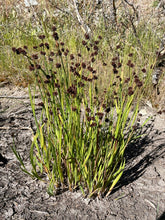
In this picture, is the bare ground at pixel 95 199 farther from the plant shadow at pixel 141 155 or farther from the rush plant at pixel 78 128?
the rush plant at pixel 78 128

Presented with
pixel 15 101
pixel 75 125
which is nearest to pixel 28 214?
pixel 75 125

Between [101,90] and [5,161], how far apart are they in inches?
61.9

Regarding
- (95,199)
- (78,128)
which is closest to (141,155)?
(95,199)

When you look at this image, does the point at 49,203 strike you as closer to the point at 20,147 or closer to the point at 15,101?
the point at 20,147

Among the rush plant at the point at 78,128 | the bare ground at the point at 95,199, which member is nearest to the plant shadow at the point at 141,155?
the bare ground at the point at 95,199

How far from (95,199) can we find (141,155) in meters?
0.70

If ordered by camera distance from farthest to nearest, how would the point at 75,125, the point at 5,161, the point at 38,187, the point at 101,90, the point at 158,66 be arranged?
the point at 158,66, the point at 101,90, the point at 5,161, the point at 38,187, the point at 75,125

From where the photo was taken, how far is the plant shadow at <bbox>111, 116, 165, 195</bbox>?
77.2 inches

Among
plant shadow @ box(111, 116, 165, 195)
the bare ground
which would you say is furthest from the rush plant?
plant shadow @ box(111, 116, 165, 195)

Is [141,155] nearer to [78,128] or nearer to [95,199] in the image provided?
[95,199]

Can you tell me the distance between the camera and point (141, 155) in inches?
87.0

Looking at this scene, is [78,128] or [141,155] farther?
[141,155]

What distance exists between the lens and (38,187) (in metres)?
1.82

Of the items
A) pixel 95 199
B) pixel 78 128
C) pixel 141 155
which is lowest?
pixel 95 199
